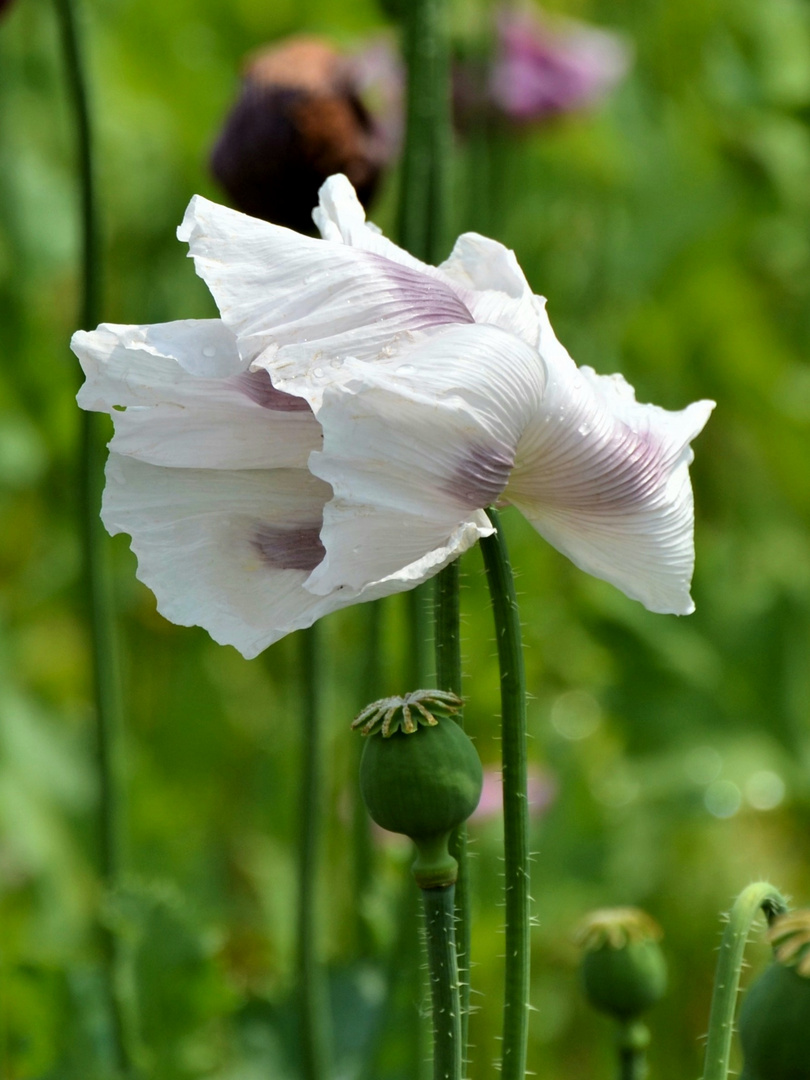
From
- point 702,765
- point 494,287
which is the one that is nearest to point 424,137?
point 494,287

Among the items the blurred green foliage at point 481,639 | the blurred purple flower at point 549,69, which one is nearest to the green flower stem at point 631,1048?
the blurred green foliage at point 481,639

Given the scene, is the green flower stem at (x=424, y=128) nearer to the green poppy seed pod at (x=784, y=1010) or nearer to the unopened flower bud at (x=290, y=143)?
the unopened flower bud at (x=290, y=143)

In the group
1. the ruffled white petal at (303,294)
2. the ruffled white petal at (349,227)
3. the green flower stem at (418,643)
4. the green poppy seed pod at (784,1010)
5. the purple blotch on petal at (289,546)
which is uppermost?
the ruffled white petal at (349,227)

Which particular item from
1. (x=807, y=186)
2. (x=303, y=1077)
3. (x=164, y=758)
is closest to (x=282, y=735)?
(x=164, y=758)

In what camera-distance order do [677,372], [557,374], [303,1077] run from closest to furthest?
[557,374]
[303,1077]
[677,372]

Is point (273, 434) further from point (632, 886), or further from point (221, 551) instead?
point (632, 886)
